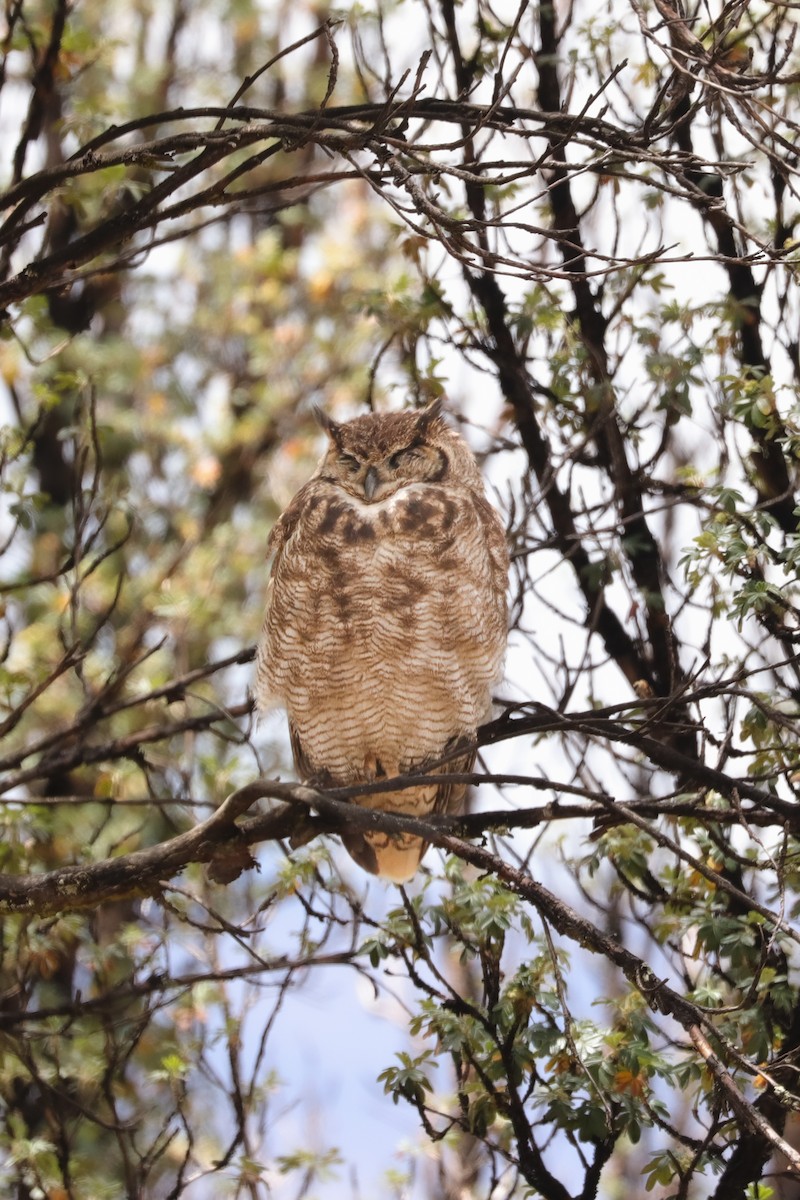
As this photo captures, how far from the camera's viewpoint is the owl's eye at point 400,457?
3803mm

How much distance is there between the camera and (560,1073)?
2.92 m

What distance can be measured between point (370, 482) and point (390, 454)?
0.13 metres

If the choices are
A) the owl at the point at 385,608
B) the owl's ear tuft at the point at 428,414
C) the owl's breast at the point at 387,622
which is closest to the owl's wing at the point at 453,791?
the owl at the point at 385,608

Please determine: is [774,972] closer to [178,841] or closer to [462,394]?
[178,841]

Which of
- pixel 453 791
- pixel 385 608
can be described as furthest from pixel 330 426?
pixel 453 791

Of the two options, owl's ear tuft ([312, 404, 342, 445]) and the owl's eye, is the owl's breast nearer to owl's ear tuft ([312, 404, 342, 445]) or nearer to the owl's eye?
the owl's eye

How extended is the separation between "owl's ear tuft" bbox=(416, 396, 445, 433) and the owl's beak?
0.24 meters

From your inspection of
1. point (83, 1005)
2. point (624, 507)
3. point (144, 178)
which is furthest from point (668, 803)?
point (144, 178)

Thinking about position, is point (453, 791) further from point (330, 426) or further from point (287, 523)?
point (330, 426)

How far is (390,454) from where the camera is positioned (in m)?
3.80

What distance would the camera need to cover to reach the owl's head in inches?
148

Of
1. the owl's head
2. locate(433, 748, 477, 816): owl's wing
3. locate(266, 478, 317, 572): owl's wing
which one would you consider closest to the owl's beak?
the owl's head

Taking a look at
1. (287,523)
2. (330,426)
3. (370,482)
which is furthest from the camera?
(330,426)

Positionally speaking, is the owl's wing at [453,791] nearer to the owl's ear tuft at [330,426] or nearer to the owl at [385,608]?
the owl at [385,608]
